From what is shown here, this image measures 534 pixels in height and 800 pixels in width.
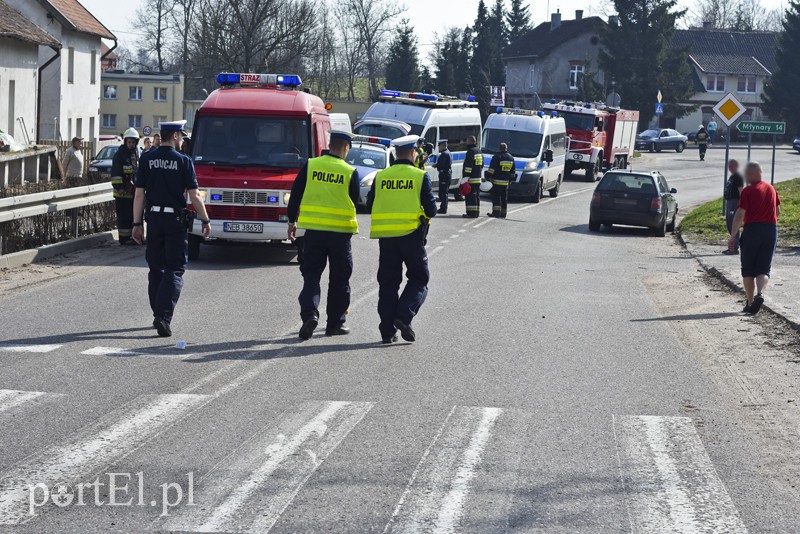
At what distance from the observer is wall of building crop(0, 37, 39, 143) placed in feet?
132

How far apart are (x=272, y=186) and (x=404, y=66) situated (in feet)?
268

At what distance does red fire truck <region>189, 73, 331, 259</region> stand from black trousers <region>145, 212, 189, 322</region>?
5.75 meters

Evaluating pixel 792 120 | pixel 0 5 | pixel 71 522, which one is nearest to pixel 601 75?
pixel 792 120

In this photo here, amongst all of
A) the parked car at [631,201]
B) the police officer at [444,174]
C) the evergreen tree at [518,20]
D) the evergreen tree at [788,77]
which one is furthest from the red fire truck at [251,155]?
the evergreen tree at [518,20]

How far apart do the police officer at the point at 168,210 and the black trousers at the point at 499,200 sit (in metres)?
18.5

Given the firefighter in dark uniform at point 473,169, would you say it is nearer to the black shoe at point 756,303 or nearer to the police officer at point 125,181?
the police officer at point 125,181

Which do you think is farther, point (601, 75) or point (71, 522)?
point (601, 75)

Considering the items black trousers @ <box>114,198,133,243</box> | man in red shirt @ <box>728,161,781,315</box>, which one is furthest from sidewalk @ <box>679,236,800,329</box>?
black trousers @ <box>114,198,133,243</box>

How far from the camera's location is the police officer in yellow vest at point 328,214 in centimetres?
1099

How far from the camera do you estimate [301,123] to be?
18.0 metres

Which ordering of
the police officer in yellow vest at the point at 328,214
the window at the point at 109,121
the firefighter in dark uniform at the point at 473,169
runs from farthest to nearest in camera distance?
1. the window at the point at 109,121
2. the firefighter in dark uniform at the point at 473,169
3. the police officer in yellow vest at the point at 328,214

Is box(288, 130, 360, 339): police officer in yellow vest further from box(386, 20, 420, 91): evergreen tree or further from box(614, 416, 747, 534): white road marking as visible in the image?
box(386, 20, 420, 91): evergreen tree

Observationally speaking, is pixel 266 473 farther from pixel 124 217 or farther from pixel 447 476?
pixel 124 217

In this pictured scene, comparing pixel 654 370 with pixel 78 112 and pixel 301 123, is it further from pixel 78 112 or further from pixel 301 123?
pixel 78 112
